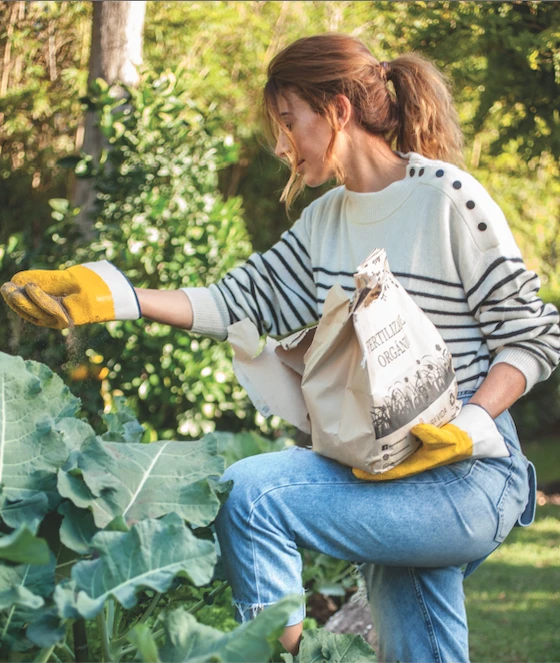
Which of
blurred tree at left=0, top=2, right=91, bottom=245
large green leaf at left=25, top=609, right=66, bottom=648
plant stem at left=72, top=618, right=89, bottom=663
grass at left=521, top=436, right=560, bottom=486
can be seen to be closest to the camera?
large green leaf at left=25, top=609, right=66, bottom=648

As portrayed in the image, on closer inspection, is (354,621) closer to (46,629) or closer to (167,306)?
(167,306)

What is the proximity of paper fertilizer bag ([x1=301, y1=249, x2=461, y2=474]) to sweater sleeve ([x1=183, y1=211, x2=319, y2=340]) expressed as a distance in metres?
0.51

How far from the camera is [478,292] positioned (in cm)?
174

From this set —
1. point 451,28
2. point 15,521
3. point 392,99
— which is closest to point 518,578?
point 451,28

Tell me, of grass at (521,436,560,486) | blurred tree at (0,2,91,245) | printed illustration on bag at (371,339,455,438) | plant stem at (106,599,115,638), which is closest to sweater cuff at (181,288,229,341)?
printed illustration on bag at (371,339,455,438)

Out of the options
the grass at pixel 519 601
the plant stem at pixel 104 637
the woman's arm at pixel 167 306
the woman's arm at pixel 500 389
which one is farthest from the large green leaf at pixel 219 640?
the grass at pixel 519 601

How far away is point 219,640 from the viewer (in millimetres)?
1236

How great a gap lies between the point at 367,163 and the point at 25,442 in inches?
40.1

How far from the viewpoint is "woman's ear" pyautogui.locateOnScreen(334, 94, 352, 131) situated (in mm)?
1887

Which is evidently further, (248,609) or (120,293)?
(120,293)

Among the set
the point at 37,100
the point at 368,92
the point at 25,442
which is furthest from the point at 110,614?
the point at 37,100

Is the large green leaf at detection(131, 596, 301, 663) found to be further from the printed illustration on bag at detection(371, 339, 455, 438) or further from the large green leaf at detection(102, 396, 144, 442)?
the large green leaf at detection(102, 396, 144, 442)

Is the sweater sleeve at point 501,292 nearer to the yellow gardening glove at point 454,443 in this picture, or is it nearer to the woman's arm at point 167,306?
the yellow gardening glove at point 454,443

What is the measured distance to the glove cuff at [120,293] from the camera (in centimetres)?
190
